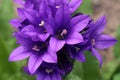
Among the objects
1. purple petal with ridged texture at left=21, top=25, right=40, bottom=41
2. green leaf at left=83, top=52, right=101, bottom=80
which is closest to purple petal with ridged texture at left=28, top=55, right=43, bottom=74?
purple petal with ridged texture at left=21, top=25, right=40, bottom=41

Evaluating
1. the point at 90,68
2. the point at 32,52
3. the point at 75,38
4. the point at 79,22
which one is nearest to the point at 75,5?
the point at 79,22

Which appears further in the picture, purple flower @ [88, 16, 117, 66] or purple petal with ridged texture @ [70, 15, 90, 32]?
purple flower @ [88, 16, 117, 66]

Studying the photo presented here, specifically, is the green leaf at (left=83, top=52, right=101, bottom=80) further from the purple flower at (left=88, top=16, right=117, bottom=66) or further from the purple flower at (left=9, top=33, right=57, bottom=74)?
the purple flower at (left=9, top=33, right=57, bottom=74)

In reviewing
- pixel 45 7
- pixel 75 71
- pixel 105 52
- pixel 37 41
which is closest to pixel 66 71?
pixel 37 41

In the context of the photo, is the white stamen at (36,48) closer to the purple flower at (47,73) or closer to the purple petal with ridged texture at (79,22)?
the purple flower at (47,73)

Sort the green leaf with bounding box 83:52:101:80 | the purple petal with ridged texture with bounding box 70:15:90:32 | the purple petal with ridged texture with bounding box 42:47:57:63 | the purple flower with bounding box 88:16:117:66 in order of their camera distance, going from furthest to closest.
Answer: the green leaf with bounding box 83:52:101:80 < the purple flower with bounding box 88:16:117:66 < the purple petal with ridged texture with bounding box 70:15:90:32 < the purple petal with ridged texture with bounding box 42:47:57:63

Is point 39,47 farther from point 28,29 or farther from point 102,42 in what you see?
point 102,42

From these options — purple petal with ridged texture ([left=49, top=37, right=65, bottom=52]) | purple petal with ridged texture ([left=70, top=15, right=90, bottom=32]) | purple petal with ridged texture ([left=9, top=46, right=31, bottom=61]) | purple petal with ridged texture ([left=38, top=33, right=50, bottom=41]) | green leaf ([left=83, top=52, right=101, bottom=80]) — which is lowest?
green leaf ([left=83, top=52, right=101, bottom=80])

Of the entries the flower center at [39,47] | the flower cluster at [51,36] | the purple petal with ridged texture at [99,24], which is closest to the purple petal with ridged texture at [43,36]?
the flower cluster at [51,36]
